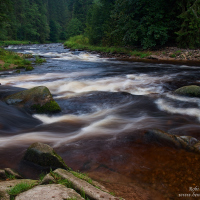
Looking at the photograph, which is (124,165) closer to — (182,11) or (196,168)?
(196,168)

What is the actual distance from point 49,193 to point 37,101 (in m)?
4.29

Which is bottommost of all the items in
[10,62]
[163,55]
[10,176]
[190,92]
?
[190,92]

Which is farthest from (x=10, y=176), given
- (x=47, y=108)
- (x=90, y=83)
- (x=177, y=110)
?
(x=90, y=83)

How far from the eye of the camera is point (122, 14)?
22359 millimetres

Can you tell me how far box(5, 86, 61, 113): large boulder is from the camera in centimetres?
598

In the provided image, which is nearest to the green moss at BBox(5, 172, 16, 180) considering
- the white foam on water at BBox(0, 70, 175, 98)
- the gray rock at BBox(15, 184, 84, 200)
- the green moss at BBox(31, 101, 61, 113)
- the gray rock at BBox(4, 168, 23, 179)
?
the gray rock at BBox(4, 168, 23, 179)

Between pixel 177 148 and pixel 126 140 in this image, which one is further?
pixel 126 140

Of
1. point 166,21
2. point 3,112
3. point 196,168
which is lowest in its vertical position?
point 196,168

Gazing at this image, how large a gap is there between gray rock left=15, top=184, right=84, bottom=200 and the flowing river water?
2.61ft

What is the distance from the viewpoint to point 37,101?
19.8 ft

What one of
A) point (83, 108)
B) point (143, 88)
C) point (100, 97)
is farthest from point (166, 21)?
point (83, 108)

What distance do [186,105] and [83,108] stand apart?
343 centimetres

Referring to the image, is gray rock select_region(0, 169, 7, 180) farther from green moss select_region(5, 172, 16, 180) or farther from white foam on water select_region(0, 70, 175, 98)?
white foam on water select_region(0, 70, 175, 98)

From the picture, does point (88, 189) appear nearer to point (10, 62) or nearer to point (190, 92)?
point (190, 92)
